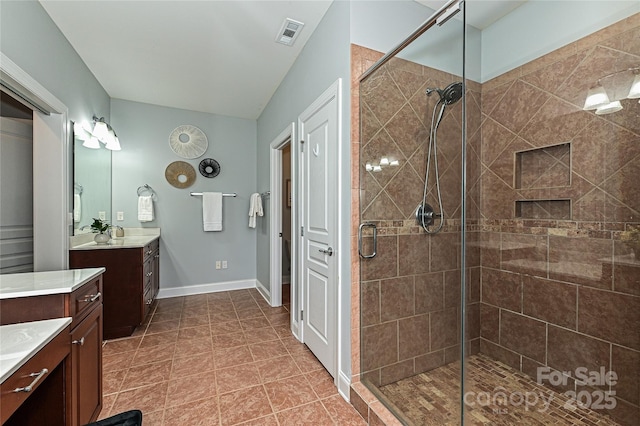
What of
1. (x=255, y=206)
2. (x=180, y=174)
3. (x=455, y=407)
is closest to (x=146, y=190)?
(x=180, y=174)

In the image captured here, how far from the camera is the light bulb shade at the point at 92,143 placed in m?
2.82

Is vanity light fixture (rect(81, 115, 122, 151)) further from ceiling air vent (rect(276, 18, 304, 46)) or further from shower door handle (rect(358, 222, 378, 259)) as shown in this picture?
shower door handle (rect(358, 222, 378, 259))

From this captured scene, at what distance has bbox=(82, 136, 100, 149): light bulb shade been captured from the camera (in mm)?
2822

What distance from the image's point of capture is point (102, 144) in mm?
3342

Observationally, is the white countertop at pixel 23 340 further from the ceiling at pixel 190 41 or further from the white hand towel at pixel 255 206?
the white hand towel at pixel 255 206

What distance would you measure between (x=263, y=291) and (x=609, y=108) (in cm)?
383

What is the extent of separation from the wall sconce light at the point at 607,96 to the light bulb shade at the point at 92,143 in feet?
13.6

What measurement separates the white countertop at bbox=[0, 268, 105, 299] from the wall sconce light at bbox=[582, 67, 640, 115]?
301 cm

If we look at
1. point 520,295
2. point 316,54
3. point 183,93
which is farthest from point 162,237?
point 520,295

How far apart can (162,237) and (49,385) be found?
294 cm

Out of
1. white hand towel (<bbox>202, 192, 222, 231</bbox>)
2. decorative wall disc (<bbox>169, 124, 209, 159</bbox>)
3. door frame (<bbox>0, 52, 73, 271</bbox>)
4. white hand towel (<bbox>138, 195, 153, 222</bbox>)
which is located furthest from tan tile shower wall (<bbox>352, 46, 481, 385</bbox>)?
white hand towel (<bbox>138, 195, 153, 222</bbox>)

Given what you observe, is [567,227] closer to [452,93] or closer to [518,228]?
[518,228]

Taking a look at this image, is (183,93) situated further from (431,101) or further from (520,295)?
(520,295)

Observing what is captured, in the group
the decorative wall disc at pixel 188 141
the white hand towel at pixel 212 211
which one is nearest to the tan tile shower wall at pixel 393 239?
the white hand towel at pixel 212 211
